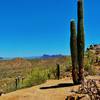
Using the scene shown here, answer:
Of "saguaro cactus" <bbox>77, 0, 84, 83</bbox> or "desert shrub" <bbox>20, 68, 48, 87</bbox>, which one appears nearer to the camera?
"saguaro cactus" <bbox>77, 0, 84, 83</bbox>

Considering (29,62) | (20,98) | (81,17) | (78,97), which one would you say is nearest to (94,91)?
(78,97)

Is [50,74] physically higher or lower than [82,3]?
lower

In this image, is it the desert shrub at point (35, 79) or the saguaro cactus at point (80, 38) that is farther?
the desert shrub at point (35, 79)

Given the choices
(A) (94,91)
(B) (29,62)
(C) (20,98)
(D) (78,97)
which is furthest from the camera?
(B) (29,62)

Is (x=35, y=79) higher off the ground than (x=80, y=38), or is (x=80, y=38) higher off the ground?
(x=80, y=38)

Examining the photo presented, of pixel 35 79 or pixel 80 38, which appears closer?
pixel 80 38

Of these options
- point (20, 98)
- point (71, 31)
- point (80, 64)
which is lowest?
point (20, 98)

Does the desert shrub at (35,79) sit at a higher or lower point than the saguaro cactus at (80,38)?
lower

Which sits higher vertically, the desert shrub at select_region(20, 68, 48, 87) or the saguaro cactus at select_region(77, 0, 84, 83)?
the saguaro cactus at select_region(77, 0, 84, 83)

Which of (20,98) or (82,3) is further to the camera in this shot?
(82,3)

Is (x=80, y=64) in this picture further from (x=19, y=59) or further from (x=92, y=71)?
(x=19, y=59)

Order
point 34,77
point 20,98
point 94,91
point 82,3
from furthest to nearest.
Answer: point 34,77
point 82,3
point 20,98
point 94,91

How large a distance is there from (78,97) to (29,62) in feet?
345

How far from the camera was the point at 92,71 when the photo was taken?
119 feet
